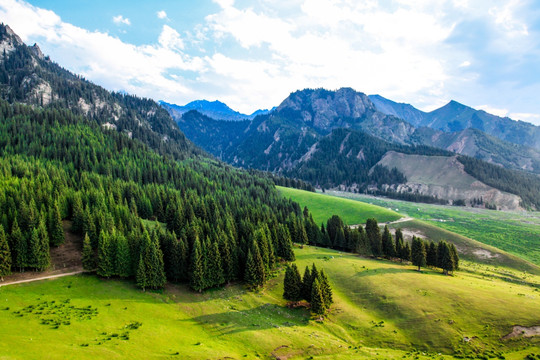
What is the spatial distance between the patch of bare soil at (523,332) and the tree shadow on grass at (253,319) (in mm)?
37038

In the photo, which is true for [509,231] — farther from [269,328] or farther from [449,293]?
[269,328]

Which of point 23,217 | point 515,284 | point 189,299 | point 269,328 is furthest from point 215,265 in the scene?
point 515,284

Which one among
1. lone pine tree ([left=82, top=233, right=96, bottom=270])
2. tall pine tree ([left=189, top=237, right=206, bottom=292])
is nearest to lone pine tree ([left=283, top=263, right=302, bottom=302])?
tall pine tree ([left=189, top=237, right=206, bottom=292])

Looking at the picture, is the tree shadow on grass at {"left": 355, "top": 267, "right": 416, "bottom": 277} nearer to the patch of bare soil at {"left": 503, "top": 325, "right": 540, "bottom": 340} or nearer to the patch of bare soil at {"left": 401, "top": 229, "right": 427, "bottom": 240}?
the patch of bare soil at {"left": 503, "top": 325, "right": 540, "bottom": 340}

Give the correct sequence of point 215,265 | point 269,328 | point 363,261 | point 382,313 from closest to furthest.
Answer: point 269,328 < point 382,313 < point 215,265 < point 363,261

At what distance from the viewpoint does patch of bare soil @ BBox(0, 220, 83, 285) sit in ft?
230

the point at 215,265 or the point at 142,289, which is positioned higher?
the point at 215,265

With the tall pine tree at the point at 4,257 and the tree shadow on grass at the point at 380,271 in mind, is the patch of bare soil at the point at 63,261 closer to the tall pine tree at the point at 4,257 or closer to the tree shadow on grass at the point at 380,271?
the tall pine tree at the point at 4,257

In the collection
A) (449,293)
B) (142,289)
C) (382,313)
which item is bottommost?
(142,289)

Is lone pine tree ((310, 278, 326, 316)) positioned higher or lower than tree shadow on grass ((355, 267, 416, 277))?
lower

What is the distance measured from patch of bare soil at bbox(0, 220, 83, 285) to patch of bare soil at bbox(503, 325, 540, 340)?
95734 millimetres

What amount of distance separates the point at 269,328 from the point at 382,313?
24980 millimetres

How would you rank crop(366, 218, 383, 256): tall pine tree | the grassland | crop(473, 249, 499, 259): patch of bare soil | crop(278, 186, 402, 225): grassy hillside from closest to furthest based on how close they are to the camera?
crop(366, 218, 383, 256): tall pine tree < crop(473, 249, 499, 259): patch of bare soil < the grassland < crop(278, 186, 402, 225): grassy hillside

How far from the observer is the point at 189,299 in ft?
230
